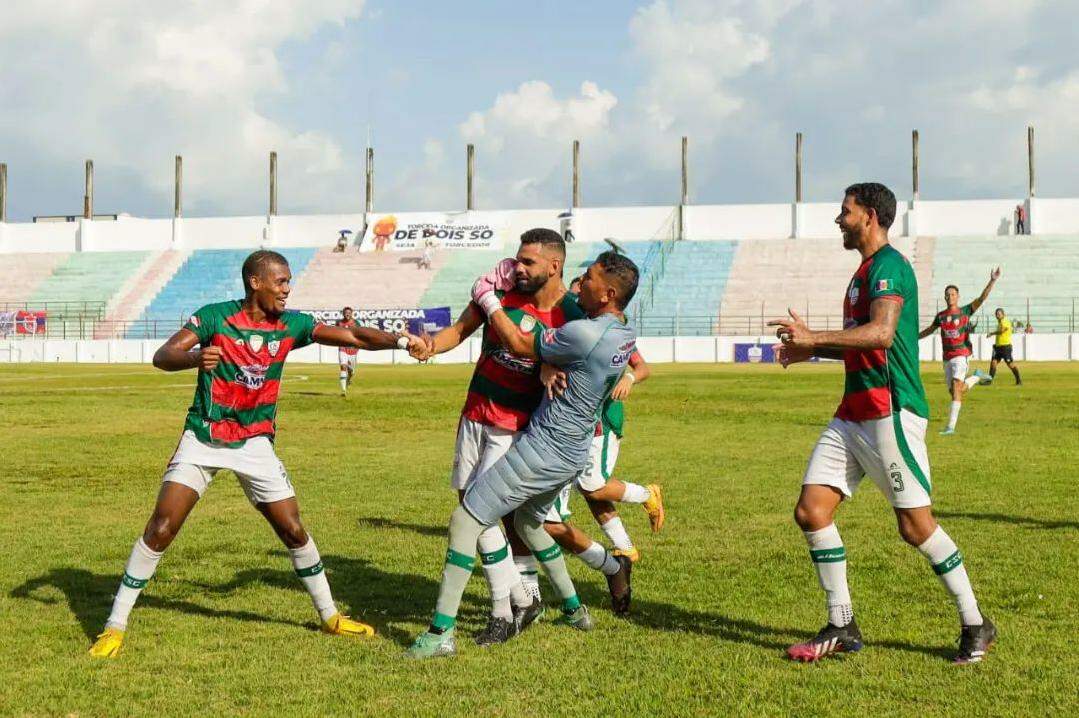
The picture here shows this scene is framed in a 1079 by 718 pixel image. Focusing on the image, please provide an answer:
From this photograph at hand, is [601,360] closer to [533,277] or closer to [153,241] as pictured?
[533,277]

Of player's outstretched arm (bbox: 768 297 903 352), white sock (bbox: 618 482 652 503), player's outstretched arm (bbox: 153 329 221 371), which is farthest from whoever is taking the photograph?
white sock (bbox: 618 482 652 503)

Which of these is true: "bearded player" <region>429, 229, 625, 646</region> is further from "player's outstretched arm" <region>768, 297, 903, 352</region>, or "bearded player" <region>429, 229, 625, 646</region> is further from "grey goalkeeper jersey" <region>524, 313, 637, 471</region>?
"player's outstretched arm" <region>768, 297, 903, 352</region>

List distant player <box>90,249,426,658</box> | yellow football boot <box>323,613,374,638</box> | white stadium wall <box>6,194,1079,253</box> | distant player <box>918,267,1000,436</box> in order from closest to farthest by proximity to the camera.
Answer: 1. distant player <box>90,249,426,658</box>
2. yellow football boot <box>323,613,374,638</box>
3. distant player <box>918,267,1000,436</box>
4. white stadium wall <box>6,194,1079,253</box>

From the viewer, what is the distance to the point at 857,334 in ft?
20.4

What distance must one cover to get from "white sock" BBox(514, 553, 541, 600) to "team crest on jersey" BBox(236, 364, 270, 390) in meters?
1.94

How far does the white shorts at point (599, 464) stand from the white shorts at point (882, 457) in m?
2.37

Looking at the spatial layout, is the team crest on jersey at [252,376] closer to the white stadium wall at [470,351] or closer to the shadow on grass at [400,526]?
the shadow on grass at [400,526]

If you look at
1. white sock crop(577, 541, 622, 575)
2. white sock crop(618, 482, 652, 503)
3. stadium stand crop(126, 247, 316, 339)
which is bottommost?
white sock crop(577, 541, 622, 575)

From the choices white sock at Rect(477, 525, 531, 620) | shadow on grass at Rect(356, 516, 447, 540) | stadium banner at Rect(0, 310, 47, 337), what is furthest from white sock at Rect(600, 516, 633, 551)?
stadium banner at Rect(0, 310, 47, 337)

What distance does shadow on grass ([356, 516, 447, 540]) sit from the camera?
10758 millimetres

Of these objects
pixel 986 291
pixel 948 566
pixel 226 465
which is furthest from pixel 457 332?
pixel 986 291

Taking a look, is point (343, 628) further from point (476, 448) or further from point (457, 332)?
point (457, 332)

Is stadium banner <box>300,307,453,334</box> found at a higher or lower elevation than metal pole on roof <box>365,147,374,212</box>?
lower

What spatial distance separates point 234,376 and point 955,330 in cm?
1662
